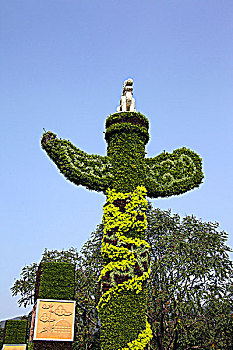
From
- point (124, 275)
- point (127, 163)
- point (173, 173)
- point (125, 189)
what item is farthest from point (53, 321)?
point (173, 173)

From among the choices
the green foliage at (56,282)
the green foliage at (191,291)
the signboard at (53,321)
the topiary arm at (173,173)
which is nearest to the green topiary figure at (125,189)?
the topiary arm at (173,173)

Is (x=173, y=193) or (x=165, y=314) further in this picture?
(x=165, y=314)

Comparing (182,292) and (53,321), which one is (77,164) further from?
(182,292)

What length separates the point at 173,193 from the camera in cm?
706

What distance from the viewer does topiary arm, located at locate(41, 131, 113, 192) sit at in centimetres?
671

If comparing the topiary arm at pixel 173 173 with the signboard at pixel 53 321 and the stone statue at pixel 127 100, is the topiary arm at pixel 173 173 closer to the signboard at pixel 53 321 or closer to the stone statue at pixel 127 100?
the stone statue at pixel 127 100

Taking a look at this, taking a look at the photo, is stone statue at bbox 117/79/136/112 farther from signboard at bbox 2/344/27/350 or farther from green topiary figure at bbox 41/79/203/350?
signboard at bbox 2/344/27/350

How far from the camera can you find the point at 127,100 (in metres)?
7.53

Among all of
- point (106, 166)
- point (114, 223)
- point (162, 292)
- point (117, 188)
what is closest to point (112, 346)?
point (114, 223)

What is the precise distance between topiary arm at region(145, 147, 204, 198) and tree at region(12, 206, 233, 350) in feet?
28.1

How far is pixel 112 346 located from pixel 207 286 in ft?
33.5

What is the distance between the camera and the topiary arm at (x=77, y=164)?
22.0 ft

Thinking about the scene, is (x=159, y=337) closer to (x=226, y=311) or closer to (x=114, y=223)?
(x=226, y=311)

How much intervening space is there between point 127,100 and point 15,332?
1204cm
